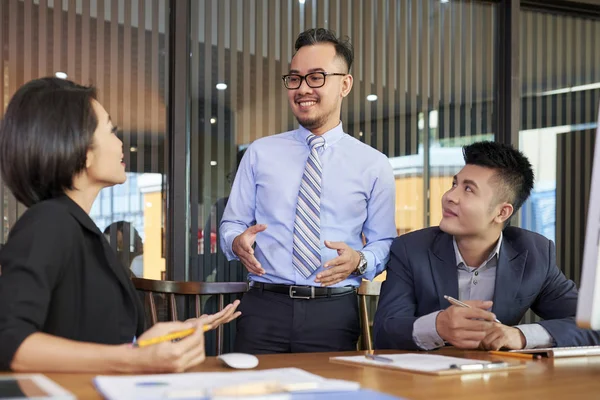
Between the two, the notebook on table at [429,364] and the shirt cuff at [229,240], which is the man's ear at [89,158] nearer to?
Result: the notebook on table at [429,364]

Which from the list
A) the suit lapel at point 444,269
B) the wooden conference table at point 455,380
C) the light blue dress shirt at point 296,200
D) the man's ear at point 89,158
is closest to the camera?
the wooden conference table at point 455,380

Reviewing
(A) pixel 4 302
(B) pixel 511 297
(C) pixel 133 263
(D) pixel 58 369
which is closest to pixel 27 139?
(A) pixel 4 302

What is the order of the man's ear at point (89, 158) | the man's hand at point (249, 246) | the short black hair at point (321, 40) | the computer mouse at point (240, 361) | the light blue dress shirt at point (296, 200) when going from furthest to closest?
the short black hair at point (321, 40) < the light blue dress shirt at point (296, 200) < the man's hand at point (249, 246) < the man's ear at point (89, 158) < the computer mouse at point (240, 361)

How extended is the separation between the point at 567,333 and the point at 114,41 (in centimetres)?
247

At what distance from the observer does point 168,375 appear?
4.40 ft

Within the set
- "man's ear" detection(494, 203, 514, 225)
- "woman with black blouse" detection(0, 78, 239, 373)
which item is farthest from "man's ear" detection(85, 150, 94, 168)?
"man's ear" detection(494, 203, 514, 225)

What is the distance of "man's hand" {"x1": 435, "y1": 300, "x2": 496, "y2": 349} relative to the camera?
74.3 inches

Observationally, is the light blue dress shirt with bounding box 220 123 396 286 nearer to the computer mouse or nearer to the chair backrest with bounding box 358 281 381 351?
the chair backrest with bounding box 358 281 381 351

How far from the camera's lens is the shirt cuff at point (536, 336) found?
2.00m

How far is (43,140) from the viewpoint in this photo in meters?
1.53

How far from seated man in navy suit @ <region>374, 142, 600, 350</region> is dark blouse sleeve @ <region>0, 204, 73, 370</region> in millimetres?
1045

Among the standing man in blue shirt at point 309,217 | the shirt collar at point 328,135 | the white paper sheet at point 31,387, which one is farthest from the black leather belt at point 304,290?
the white paper sheet at point 31,387

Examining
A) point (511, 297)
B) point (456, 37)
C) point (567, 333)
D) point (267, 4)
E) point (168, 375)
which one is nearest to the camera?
point (168, 375)

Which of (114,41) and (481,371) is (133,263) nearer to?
(114,41)
